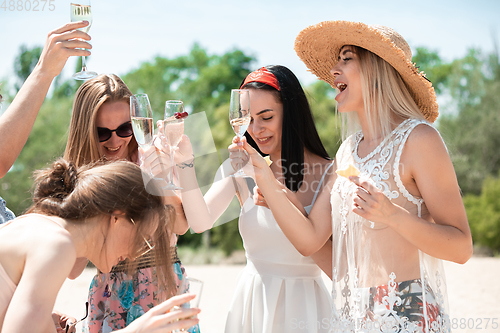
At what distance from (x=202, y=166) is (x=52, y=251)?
4.55 feet

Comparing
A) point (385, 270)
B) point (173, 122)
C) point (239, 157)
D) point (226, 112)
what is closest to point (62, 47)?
point (173, 122)

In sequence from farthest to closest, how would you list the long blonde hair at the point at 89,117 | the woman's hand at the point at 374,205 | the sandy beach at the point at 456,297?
the sandy beach at the point at 456,297 < the long blonde hair at the point at 89,117 < the woman's hand at the point at 374,205

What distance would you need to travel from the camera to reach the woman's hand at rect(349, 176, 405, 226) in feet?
7.81

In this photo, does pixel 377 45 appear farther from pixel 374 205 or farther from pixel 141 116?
pixel 141 116

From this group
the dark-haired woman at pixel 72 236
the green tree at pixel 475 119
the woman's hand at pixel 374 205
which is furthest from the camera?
the green tree at pixel 475 119

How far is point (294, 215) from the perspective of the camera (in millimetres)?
2957

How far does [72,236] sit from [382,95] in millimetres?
2068

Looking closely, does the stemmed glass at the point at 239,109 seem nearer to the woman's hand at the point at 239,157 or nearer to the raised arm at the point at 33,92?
the woman's hand at the point at 239,157

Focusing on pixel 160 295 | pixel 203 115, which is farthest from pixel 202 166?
pixel 160 295

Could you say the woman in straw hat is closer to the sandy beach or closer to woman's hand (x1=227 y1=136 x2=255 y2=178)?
woman's hand (x1=227 y1=136 x2=255 y2=178)

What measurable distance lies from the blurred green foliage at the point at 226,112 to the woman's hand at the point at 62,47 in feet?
43.3

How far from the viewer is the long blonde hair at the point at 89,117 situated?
312 centimetres

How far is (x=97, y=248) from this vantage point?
2240 millimetres

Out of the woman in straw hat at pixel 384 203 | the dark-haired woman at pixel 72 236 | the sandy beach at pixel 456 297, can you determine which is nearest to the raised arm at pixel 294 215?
the woman in straw hat at pixel 384 203
